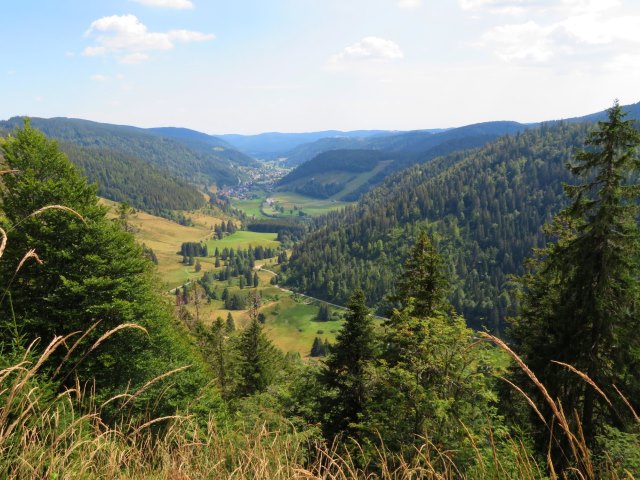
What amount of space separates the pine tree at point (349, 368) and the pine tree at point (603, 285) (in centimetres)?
1004

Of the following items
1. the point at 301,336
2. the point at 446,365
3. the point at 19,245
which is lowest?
the point at 301,336

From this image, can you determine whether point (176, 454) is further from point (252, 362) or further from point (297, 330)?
point (297, 330)

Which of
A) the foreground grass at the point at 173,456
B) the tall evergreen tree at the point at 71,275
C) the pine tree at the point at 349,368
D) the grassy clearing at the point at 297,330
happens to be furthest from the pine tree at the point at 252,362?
the grassy clearing at the point at 297,330

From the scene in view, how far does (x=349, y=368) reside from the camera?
26.4 m

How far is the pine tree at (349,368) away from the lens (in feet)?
83.5

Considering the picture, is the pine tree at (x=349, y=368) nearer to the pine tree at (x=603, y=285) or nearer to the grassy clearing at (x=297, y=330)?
the pine tree at (x=603, y=285)

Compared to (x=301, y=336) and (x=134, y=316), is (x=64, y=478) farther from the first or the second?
(x=301, y=336)

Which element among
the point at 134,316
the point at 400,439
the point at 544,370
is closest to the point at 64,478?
the point at 400,439

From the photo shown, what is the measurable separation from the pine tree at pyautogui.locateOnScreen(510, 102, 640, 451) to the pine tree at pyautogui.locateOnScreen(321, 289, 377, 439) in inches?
395

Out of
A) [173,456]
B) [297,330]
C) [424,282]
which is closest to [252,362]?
[424,282]

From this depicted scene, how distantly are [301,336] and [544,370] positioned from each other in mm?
161786

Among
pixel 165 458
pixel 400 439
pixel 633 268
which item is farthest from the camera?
pixel 633 268

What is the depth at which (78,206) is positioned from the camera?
67.5ft

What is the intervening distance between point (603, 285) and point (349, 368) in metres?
14.9
